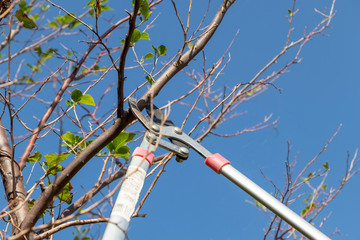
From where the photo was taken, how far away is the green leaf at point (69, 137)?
194 centimetres

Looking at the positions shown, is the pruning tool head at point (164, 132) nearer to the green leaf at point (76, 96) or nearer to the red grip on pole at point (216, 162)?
the red grip on pole at point (216, 162)

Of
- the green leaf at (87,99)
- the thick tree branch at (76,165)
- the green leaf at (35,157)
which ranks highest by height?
the green leaf at (87,99)

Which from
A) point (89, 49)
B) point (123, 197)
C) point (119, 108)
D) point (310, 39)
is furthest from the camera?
point (310, 39)

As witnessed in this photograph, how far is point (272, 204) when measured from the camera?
1.42m

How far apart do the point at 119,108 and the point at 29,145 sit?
0.81m

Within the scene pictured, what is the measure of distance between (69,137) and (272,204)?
3.28ft

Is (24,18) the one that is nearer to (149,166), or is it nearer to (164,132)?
(164,132)

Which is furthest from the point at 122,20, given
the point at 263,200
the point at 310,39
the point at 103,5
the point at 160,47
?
the point at 263,200

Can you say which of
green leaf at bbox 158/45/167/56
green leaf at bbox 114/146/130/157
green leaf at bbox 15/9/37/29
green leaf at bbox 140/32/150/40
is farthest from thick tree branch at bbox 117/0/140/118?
green leaf at bbox 15/9/37/29

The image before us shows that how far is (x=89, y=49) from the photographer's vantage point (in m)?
2.45

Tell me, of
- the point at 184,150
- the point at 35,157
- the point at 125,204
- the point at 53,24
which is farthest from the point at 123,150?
the point at 53,24

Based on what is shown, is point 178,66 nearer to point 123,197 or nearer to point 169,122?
point 169,122

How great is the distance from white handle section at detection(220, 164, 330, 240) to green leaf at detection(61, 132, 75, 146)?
0.79 metres

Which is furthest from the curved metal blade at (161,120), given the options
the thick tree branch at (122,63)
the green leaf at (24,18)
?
the green leaf at (24,18)
